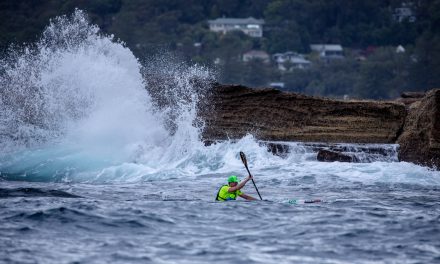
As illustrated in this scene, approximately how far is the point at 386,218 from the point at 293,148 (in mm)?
7340

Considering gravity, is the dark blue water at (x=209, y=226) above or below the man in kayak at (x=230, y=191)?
below

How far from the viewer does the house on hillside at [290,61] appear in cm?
8931

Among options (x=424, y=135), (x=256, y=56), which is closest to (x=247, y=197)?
(x=424, y=135)

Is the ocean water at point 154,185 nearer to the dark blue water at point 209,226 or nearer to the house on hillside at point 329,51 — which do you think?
the dark blue water at point 209,226

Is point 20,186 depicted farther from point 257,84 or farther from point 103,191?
point 257,84

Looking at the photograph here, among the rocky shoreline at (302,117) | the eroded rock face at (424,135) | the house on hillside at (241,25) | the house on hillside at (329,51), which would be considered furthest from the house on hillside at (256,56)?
the eroded rock face at (424,135)

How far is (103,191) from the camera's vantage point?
19.1m

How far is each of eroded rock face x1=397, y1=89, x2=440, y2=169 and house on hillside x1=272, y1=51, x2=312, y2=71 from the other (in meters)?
65.6

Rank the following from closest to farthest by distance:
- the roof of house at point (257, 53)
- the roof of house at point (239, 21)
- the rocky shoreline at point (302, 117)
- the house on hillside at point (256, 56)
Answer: the rocky shoreline at point (302, 117) → the house on hillside at point (256, 56) → the roof of house at point (257, 53) → the roof of house at point (239, 21)

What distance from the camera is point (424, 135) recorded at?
2238cm

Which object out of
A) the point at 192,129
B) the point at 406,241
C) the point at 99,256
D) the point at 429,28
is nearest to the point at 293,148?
the point at 192,129

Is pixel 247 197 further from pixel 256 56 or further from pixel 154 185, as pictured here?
pixel 256 56

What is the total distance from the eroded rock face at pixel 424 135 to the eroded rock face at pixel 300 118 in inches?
28.6

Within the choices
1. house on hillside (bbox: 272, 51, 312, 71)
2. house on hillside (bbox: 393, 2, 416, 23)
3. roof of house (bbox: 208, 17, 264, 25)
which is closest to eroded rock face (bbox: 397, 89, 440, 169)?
house on hillside (bbox: 272, 51, 312, 71)
